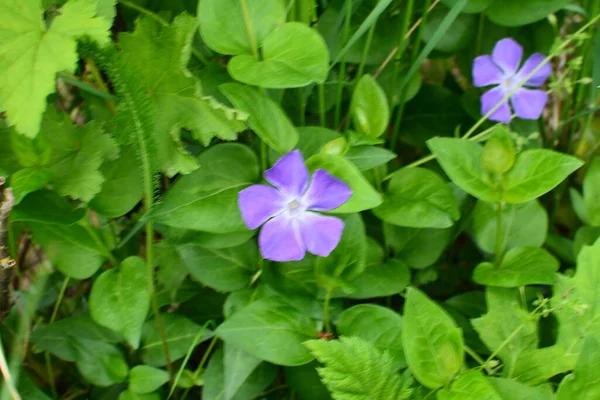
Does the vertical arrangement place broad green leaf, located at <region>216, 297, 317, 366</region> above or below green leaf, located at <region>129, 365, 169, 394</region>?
above

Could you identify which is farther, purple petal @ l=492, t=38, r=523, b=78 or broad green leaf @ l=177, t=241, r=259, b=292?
purple petal @ l=492, t=38, r=523, b=78

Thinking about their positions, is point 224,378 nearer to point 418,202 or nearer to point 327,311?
point 327,311

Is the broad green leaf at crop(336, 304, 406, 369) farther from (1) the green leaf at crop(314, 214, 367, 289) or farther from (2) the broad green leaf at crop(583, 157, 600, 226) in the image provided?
(2) the broad green leaf at crop(583, 157, 600, 226)

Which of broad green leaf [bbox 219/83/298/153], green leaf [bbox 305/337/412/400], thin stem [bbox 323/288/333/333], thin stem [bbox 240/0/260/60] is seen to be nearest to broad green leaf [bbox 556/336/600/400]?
green leaf [bbox 305/337/412/400]

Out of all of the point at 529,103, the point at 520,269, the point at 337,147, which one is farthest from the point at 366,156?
the point at 529,103

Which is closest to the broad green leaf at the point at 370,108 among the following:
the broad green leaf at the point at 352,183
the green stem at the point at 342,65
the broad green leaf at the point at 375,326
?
the green stem at the point at 342,65
